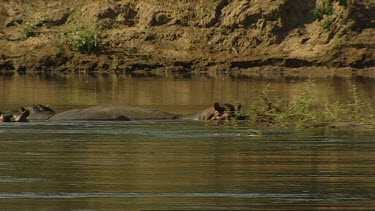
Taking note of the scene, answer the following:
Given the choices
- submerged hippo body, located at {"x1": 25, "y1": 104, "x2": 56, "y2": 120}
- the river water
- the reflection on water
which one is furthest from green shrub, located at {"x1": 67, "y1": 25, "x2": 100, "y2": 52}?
the reflection on water

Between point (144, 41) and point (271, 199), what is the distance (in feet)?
104

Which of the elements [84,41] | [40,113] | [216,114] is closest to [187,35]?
[84,41]

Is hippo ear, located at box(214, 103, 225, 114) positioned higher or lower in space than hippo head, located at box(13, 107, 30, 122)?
higher

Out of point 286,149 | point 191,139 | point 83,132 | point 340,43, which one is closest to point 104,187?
point 286,149

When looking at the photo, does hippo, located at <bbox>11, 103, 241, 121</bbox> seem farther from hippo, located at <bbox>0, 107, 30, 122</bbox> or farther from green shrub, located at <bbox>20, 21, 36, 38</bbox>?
green shrub, located at <bbox>20, 21, 36, 38</bbox>

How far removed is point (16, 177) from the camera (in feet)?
38.5

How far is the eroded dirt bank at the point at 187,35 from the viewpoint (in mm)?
40312

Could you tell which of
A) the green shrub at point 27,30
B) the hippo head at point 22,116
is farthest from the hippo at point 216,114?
the green shrub at point 27,30

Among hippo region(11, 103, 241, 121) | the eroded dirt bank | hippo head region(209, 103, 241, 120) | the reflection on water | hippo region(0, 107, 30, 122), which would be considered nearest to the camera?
the reflection on water

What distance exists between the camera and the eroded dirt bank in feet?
132

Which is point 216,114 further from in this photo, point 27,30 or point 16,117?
point 27,30

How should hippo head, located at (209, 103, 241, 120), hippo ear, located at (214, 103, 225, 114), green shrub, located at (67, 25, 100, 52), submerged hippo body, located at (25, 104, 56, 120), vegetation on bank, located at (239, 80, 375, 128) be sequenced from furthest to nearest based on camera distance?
green shrub, located at (67, 25, 100, 52) → submerged hippo body, located at (25, 104, 56, 120) → hippo ear, located at (214, 103, 225, 114) → hippo head, located at (209, 103, 241, 120) → vegetation on bank, located at (239, 80, 375, 128)

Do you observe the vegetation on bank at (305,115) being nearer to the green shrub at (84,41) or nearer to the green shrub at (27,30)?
the green shrub at (84,41)

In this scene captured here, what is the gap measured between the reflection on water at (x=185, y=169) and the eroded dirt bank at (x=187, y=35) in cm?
2235
